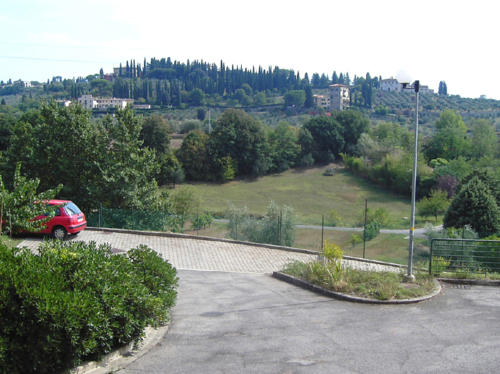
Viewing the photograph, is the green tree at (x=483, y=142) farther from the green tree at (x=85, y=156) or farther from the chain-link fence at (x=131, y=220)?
the chain-link fence at (x=131, y=220)

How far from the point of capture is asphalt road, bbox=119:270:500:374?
751 cm

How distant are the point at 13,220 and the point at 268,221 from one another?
1763cm

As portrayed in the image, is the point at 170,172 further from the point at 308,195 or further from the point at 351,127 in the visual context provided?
the point at 351,127

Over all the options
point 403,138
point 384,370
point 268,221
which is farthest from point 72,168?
point 403,138

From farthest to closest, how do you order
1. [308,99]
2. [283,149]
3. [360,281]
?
[308,99] < [283,149] < [360,281]

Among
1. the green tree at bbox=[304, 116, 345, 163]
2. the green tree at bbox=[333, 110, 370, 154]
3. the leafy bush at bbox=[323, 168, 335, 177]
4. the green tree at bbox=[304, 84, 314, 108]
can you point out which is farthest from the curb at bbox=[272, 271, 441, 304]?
the green tree at bbox=[304, 84, 314, 108]

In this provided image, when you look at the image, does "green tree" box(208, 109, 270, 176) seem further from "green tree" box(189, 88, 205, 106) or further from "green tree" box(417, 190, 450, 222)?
"green tree" box(189, 88, 205, 106)

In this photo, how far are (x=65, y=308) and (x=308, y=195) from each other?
2470 inches

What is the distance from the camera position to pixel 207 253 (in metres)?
18.2

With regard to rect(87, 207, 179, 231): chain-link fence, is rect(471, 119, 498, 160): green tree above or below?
above

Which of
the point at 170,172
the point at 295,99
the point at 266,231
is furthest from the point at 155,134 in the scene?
the point at 295,99

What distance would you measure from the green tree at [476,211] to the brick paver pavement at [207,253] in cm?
1722

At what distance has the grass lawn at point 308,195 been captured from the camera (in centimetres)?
5966

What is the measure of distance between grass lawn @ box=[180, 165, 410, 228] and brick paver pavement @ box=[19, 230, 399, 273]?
111 ft
